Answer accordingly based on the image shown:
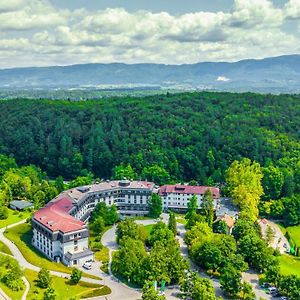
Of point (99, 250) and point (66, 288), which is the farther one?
point (99, 250)

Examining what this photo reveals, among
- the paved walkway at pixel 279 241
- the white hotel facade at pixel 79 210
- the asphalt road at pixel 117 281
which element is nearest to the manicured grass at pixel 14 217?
the asphalt road at pixel 117 281

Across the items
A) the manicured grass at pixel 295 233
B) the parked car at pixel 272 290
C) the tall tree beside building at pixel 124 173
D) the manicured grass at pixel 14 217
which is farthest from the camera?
the tall tree beside building at pixel 124 173

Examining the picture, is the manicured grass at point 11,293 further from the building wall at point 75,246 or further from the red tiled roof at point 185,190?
the red tiled roof at point 185,190

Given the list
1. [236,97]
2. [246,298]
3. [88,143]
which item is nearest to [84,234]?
[246,298]

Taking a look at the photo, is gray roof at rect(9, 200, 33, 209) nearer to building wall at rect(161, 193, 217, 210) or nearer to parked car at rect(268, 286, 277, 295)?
building wall at rect(161, 193, 217, 210)

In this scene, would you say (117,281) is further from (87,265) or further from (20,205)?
(20,205)

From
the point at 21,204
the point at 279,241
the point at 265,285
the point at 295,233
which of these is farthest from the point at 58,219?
the point at 295,233

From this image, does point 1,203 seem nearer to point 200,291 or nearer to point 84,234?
point 84,234

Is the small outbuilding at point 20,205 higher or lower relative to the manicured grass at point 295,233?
higher
